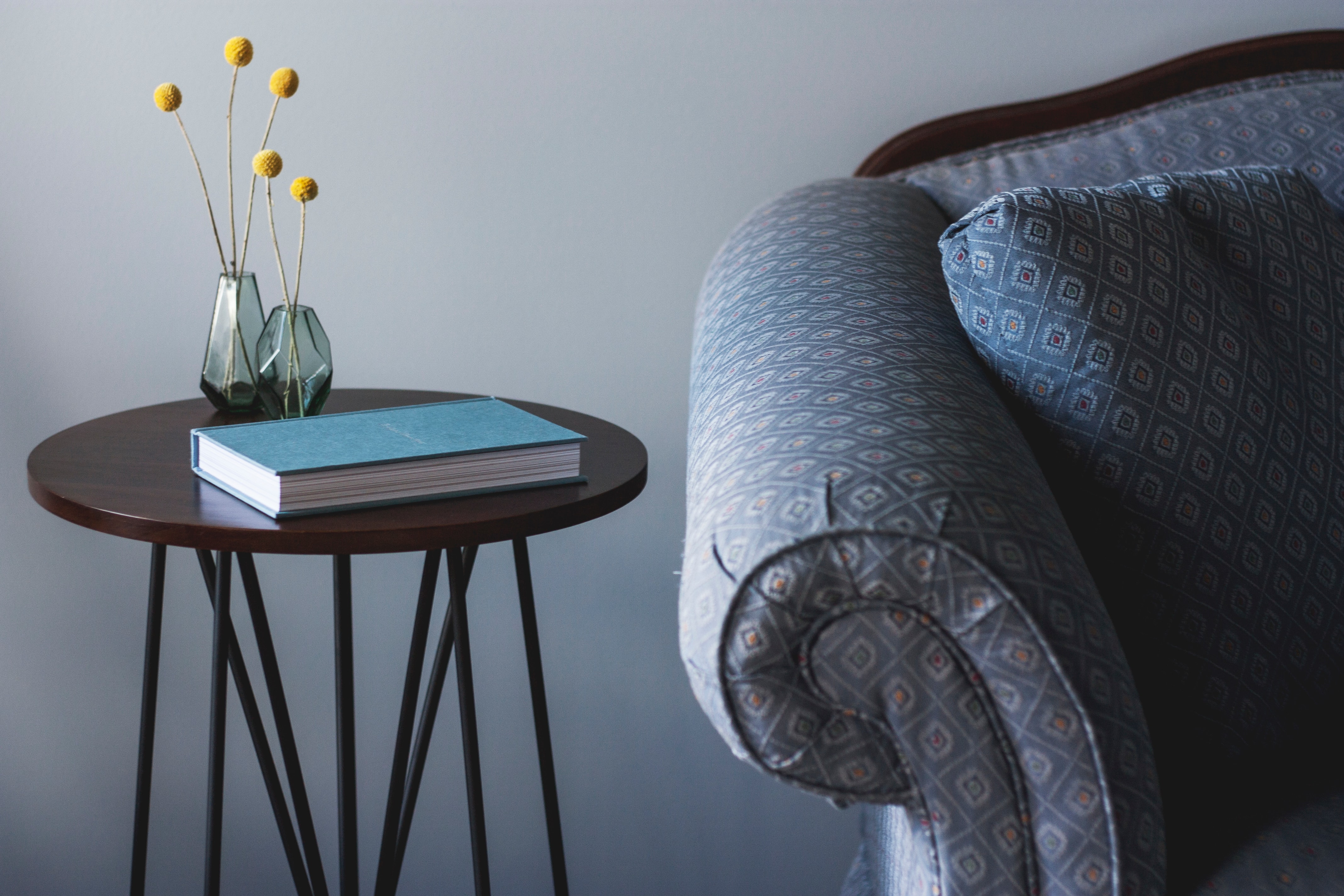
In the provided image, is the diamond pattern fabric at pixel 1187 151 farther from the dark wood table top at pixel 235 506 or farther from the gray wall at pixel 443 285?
the dark wood table top at pixel 235 506

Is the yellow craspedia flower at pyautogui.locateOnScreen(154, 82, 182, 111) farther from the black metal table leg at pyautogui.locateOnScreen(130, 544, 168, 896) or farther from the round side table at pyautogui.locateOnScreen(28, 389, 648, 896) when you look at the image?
the black metal table leg at pyautogui.locateOnScreen(130, 544, 168, 896)

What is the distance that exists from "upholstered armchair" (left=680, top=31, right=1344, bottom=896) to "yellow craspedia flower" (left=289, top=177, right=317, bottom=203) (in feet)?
1.16

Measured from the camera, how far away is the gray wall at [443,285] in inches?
47.2

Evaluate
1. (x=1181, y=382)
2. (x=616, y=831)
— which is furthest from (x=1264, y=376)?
(x=616, y=831)

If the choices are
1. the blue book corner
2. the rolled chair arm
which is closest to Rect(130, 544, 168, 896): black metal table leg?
the blue book corner

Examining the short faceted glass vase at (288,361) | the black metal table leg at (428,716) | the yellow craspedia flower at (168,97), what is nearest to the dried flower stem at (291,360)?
the short faceted glass vase at (288,361)

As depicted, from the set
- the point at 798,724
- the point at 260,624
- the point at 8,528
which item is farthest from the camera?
the point at 8,528

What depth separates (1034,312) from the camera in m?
0.67

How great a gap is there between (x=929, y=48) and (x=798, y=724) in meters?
1.06

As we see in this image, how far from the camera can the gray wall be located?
3.93 ft

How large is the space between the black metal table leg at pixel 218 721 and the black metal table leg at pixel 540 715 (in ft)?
0.78

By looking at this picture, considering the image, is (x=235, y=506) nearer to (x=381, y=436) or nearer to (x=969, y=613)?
(x=381, y=436)

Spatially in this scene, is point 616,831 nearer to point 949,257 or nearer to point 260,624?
point 260,624

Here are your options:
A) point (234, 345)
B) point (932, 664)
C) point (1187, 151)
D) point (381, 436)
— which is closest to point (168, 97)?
point (234, 345)
